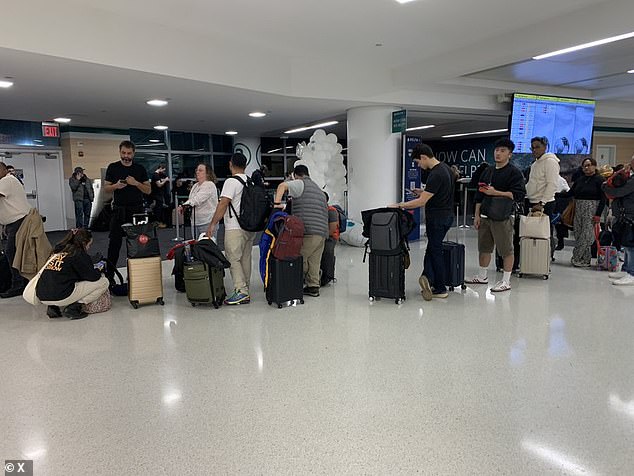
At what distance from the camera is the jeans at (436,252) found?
4852 millimetres

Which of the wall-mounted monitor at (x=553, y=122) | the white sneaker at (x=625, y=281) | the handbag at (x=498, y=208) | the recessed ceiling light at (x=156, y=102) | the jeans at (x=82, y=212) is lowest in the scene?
the white sneaker at (x=625, y=281)

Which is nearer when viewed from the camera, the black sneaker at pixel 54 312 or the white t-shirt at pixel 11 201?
the black sneaker at pixel 54 312

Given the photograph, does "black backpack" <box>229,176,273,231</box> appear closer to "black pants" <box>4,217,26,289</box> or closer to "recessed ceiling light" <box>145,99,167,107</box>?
"black pants" <box>4,217,26,289</box>

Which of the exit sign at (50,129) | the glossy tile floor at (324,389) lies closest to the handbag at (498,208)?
the glossy tile floor at (324,389)

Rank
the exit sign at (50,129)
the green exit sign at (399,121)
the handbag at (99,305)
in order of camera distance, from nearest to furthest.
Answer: the handbag at (99,305)
the green exit sign at (399,121)
the exit sign at (50,129)

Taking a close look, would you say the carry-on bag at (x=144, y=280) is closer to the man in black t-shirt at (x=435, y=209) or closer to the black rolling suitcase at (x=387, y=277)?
the black rolling suitcase at (x=387, y=277)

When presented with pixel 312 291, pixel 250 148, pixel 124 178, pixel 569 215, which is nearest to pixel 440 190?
pixel 312 291

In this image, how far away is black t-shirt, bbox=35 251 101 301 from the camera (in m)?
4.14

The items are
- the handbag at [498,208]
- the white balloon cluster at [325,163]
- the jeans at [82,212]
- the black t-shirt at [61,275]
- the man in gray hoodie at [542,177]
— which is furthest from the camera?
the jeans at [82,212]

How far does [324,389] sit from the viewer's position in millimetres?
2906

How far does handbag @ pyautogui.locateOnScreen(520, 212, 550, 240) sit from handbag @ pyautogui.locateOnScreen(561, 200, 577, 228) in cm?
106

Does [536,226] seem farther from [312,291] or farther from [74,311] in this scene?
[74,311]

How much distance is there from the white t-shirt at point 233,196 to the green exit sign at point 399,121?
13.9 ft

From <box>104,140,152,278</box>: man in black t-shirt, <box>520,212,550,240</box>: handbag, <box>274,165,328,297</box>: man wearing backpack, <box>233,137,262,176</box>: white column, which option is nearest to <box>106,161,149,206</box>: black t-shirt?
<box>104,140,152,278</box>: man in black t-shirt
